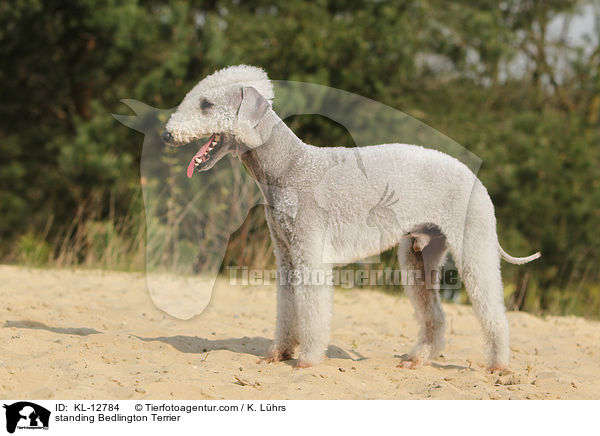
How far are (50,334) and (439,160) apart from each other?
3.31 meters

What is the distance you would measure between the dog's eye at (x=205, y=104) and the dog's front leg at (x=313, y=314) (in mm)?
1341

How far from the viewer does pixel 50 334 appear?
188 inches

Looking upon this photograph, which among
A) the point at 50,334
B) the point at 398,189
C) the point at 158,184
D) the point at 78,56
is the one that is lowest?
the point at 50,334

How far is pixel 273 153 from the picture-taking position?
4402 millimetres

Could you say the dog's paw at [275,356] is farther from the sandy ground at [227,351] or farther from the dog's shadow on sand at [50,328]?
the dog's shadow on sand at [50,328]

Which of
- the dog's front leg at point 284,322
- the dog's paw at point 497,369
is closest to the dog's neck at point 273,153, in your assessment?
the dog's front leg at point 284,322

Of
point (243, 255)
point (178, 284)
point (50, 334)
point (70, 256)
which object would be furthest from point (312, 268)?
point (70, 256)

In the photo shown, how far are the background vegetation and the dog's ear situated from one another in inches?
204

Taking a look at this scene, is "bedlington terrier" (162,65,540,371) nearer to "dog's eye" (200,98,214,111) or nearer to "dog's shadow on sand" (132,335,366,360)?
"dog's eye" (200,98,214,111)

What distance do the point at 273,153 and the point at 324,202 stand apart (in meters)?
0.51

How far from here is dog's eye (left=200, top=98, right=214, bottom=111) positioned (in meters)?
4.21

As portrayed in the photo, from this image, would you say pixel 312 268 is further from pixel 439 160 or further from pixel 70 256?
pixel 70 256

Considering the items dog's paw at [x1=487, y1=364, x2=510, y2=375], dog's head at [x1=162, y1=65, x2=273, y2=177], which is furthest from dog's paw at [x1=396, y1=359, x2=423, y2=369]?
dog's head at [x1=162, y1=65, x2=273, y2=177]
